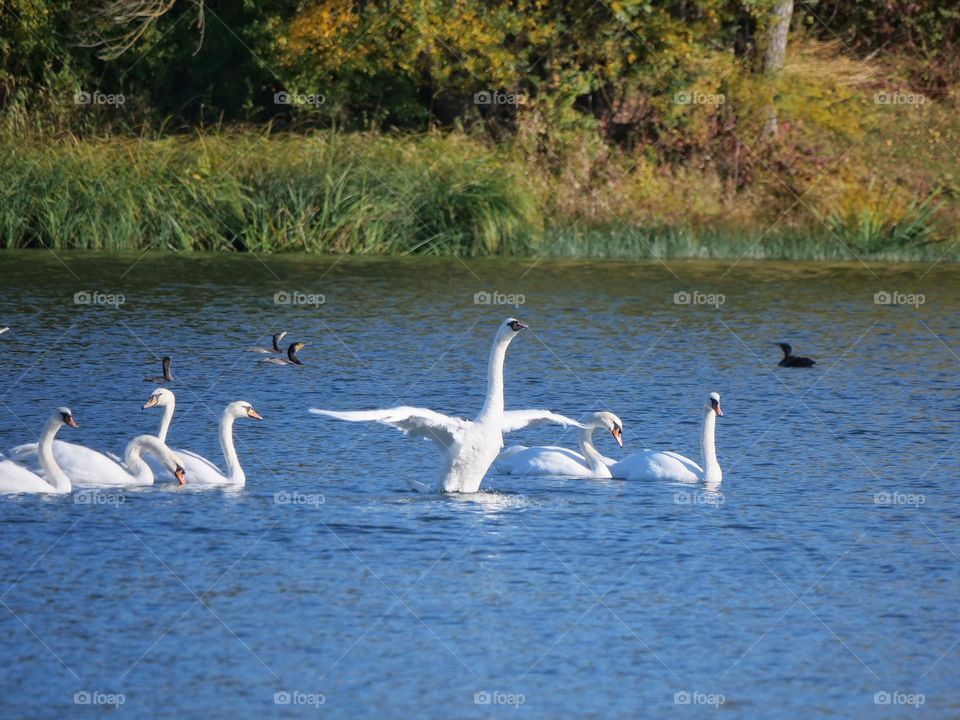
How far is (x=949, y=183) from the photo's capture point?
3256 centimetres

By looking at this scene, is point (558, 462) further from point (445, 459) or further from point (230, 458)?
point (230, 458)

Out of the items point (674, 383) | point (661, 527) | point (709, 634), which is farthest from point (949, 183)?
point (709, 634)

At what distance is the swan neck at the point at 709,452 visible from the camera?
43.4 feet

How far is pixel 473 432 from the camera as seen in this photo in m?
12.3

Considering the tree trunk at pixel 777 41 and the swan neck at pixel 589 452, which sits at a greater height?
the tree trunk at pixel 777 41

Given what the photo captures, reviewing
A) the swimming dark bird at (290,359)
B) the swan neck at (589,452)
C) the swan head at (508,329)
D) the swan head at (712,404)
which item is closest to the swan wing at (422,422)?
the swan head at (508,329)

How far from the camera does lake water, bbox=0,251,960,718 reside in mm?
8617

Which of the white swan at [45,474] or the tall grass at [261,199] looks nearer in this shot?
the white swan at [45,474]

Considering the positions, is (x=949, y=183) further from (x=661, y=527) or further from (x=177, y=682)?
(x=177, y=682)

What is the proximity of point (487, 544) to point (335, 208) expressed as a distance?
17.5 metres

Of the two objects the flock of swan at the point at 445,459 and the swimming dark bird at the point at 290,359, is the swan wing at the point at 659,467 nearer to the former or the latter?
the flock of swan at the point at 445,459

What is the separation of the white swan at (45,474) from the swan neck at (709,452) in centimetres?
477

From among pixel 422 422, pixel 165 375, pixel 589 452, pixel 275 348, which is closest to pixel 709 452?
pixel 589 452

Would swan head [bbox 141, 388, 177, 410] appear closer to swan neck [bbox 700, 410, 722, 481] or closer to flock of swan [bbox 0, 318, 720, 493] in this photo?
flock of swan [bbox 0, 318, 720, 493]
